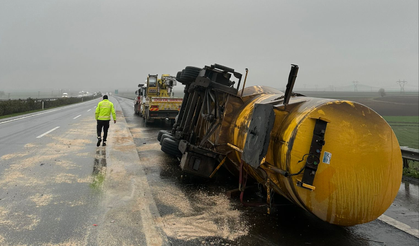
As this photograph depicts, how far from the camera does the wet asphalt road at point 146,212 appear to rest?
342 cm

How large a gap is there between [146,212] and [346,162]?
115 inches

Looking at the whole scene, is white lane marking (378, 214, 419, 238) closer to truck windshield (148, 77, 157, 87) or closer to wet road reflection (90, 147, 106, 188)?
wet road reflection (90, 147, 106, 188)

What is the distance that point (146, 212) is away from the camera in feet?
13.3

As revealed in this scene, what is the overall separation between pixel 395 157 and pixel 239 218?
2247mm

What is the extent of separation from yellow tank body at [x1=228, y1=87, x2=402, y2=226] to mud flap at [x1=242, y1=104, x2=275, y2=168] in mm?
248

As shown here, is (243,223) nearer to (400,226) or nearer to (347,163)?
(347,163)

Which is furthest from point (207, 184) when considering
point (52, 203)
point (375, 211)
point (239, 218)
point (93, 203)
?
point (375, 211)

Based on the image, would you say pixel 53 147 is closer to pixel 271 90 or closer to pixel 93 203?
pixel 93 203

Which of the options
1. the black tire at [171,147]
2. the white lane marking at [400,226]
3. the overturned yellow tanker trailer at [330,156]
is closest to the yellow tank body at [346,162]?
the overturned yellow tanker trailer at [330,156]

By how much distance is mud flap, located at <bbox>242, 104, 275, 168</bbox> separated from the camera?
3.43 metres

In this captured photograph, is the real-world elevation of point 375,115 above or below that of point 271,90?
below

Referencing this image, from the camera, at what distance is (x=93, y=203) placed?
4.36m

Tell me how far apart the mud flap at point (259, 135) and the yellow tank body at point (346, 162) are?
9.8 inches

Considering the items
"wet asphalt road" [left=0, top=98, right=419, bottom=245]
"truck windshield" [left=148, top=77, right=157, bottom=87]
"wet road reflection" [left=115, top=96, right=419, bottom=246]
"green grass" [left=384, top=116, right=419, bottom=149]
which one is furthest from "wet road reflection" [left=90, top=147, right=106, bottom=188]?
"green grass" [left=384, top=116, right=419, bottom=149]
